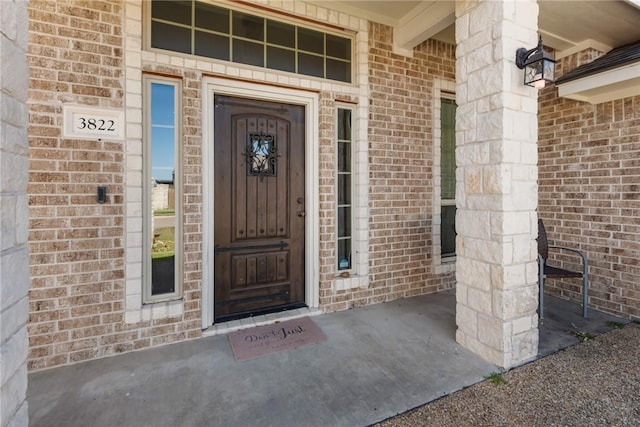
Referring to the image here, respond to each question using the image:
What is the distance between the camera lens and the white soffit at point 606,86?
278 cm

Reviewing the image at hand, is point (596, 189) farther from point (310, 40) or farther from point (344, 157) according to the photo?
point (310, 40)

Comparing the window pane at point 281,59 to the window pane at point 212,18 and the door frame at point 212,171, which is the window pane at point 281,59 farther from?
the window pane at point 212,18

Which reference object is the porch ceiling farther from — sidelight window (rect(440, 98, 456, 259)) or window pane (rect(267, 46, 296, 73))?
sidelight window (rect(440, 98, 456, 259))

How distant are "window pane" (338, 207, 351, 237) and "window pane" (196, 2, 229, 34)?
2100mm

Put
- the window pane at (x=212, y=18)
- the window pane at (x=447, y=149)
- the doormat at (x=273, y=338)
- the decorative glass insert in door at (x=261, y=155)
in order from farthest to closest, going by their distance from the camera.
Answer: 1. the window pane at (x=447, y=149)
2. the decorative glass insert in door at (x=261, y=155)
3. the window pane at (x=212, y=18)
4. the doormat at (x=273, y=338)

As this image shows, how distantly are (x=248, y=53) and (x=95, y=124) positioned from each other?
145 centimetres

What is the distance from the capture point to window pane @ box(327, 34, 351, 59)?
10.9ft

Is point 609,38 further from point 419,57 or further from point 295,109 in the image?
point 295,109

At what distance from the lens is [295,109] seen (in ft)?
10.5

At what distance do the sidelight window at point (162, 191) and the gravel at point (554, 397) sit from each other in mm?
2053

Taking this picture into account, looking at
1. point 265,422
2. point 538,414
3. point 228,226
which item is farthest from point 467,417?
point 228,226

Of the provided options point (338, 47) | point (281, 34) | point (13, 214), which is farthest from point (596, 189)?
point (13, 214)

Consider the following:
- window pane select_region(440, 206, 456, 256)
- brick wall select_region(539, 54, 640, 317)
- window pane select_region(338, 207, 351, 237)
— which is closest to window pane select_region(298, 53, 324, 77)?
window pane select_region(338, 207, 351, 237)

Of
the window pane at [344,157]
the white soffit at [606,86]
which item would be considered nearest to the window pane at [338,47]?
the window pane at [344,157]
